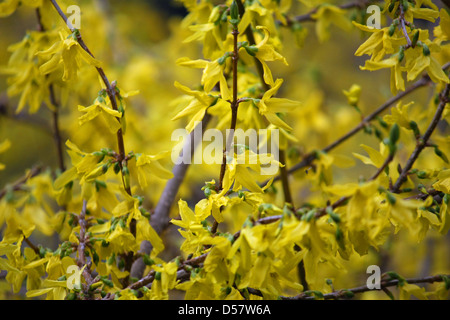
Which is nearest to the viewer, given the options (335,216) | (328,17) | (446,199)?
(335,216)

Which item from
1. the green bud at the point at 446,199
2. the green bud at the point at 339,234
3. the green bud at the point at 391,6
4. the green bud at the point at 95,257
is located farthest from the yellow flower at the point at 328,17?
the green bud at the point at 95,257

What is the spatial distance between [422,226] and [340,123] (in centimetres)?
106

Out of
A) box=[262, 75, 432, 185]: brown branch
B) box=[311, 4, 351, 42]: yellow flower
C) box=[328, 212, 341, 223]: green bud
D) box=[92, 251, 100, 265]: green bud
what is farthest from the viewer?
box=[311, 4, 351, 42]: yellow flower

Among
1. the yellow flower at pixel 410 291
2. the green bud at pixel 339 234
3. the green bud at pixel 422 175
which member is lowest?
the yellow flower at pixel 410 291

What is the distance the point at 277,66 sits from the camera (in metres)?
3.13

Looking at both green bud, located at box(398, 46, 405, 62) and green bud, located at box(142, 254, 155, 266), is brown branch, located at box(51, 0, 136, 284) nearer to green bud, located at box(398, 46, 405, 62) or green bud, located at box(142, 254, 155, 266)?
green bud, located at box(142, 254, 155, 266)

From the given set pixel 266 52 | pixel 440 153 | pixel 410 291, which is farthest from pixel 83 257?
pixel 440 153

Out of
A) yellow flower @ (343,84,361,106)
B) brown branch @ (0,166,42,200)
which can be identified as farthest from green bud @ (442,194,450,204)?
brown branch @ (0,166,42,200)

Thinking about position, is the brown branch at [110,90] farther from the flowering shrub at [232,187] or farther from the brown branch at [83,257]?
the brown branch at [83,257]

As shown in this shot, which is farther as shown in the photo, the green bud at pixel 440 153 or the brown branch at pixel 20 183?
the brown branch at pixel 20 183

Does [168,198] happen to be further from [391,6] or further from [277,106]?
[391,6]

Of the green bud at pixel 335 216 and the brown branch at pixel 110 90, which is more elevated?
the brown branch at pixel 110 90
